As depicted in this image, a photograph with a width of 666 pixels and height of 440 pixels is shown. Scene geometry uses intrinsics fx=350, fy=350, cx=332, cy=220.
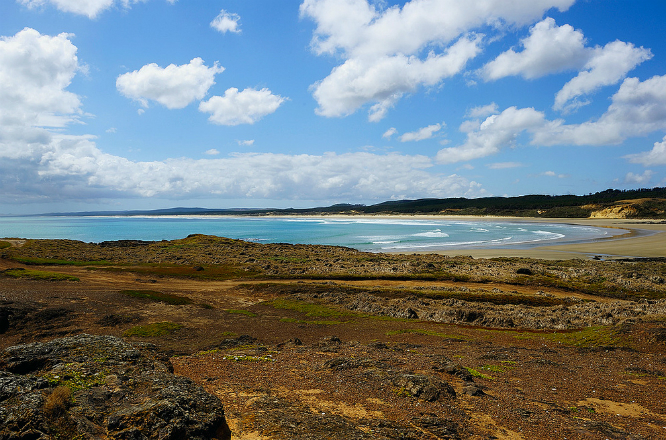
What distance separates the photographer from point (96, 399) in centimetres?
732

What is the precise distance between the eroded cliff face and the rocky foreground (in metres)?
0.04

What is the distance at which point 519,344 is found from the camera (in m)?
18.5

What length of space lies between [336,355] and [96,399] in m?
9.27

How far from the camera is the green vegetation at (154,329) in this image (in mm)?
18766

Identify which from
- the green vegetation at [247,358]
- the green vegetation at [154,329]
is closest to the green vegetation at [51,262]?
the green vegetation at [154,329]

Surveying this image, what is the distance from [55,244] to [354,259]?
2067 inches

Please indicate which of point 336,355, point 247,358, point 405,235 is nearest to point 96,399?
point 247,358

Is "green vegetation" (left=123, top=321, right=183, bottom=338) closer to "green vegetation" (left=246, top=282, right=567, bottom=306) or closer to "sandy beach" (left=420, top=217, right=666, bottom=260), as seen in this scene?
"green vegetation" (left=246, top=282, right=567, bottom=306)

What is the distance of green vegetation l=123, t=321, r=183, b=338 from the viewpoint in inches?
739

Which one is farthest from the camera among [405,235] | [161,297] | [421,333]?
[405,235]

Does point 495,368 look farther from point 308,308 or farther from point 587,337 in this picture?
point 308,308

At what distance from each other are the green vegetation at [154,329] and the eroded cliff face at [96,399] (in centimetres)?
944

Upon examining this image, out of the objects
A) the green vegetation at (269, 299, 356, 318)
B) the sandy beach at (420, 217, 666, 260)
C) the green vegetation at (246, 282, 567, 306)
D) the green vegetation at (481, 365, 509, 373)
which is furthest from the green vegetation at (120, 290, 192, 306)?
the sandy beach at (420, 217, 666, 260)

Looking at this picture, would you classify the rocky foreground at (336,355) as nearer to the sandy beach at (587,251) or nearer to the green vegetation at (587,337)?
the green vegetation at (587,337)
